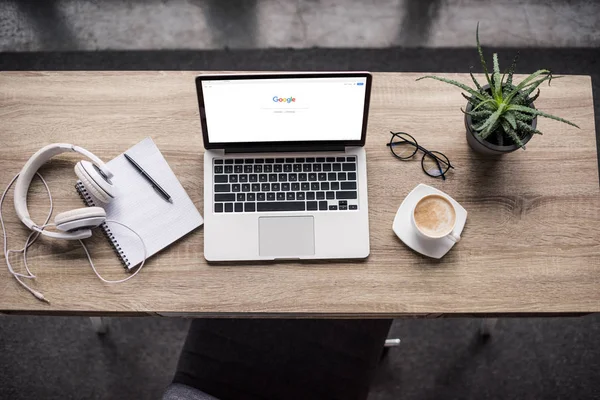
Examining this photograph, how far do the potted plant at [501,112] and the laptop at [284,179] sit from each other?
24 cm

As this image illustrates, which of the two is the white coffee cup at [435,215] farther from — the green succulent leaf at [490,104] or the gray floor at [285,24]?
the gray floor at [285,24]

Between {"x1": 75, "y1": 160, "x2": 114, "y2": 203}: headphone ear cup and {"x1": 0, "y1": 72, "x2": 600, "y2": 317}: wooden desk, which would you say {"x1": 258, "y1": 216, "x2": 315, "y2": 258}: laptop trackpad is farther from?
{"x1": 75, "y1": 160, "x2": 114, "y2": 203}: headphone ear cup

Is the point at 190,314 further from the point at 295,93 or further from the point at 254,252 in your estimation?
the point at 295,93

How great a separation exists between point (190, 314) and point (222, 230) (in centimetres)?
20

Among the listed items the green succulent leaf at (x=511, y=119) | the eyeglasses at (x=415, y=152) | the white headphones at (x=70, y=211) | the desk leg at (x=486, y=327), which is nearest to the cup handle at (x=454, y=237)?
the eyeglasses at (x=415, y=152)

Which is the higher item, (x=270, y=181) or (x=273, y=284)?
(x=270, y=181)

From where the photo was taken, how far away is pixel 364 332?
149cm

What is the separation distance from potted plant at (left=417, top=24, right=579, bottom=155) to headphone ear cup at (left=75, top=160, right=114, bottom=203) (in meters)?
0.71

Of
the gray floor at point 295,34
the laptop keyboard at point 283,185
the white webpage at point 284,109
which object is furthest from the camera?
the gray floor at point 295,34

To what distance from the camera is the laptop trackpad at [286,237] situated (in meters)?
1.26

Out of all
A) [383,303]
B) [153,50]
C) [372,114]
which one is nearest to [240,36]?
[153,50]

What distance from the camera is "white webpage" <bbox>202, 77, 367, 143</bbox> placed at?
46.5 inches

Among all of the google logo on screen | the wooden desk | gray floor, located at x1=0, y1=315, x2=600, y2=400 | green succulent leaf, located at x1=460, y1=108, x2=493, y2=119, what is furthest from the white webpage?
gray floor, located at x1=0, y1=315, x2=600, y2=400

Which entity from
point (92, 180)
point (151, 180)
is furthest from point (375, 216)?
point (92, 180)
